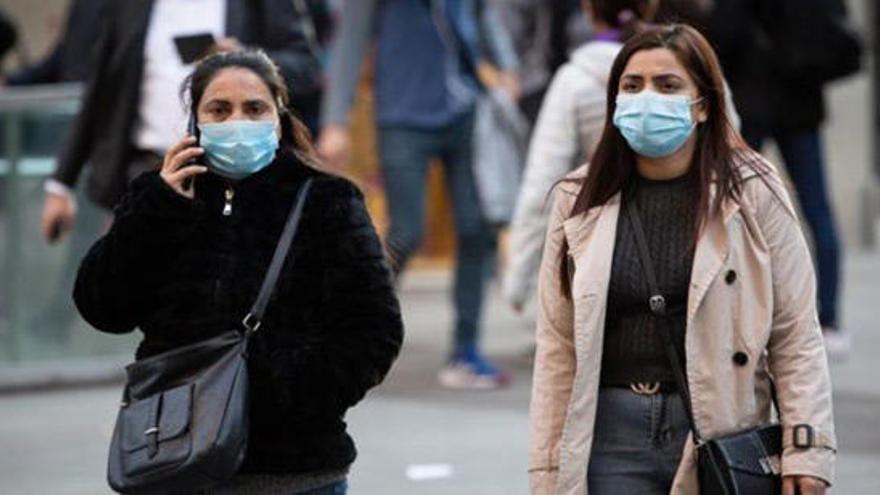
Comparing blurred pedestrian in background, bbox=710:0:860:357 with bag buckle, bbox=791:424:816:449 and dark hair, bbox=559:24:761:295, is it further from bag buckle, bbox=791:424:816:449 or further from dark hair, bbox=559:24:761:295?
bag buckle, bbox=791:424:816:449

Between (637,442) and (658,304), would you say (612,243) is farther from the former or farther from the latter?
(637,442)

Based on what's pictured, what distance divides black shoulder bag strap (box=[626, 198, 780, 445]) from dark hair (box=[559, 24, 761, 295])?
0.12 meters

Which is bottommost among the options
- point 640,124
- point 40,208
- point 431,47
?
point 40,208

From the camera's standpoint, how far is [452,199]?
9.52 metres

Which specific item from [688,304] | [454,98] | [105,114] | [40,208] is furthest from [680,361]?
[40,208]

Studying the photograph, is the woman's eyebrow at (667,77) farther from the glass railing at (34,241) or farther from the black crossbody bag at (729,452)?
the glass railing at (34,241)

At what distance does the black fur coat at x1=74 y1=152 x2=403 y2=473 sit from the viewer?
483 cm

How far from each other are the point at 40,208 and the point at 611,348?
5.27 metres

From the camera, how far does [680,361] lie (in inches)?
192

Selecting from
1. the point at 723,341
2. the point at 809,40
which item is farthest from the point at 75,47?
the point at 723,341

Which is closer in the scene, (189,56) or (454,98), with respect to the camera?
(189,56)

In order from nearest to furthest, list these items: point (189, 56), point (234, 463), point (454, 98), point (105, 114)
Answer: point (234, 463) → point (189, 56) → point (105, 114) → point (454, 98)

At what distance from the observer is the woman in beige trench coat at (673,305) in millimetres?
4840

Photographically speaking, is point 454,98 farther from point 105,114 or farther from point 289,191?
point 289,191
